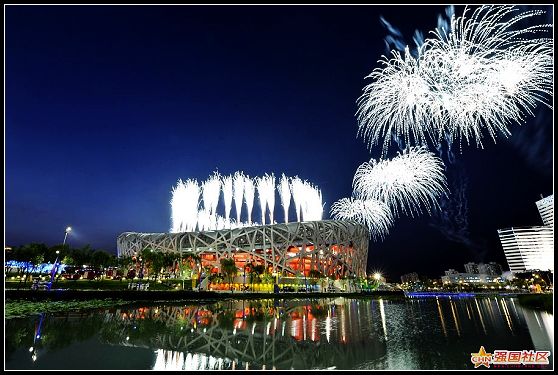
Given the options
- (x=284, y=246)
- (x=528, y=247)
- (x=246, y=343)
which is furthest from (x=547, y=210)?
(x=246, y=343)

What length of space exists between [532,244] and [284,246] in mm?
169301

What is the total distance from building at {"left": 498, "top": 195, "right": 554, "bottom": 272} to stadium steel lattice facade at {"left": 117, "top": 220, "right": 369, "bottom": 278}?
136 metres

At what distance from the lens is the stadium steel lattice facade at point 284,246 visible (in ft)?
326

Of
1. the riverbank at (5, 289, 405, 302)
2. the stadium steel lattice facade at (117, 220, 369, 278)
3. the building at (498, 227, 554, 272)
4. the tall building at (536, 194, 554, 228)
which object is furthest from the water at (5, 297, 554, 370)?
the tall building at (536, 194, 554, 228)

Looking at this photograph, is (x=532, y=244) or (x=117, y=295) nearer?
(x=117, y=295)

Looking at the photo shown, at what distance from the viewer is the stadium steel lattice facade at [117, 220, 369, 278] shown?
99.4 m

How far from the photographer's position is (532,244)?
591 feet

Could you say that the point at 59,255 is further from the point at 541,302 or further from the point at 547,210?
the point at 547,210

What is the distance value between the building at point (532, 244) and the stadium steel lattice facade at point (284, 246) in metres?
136

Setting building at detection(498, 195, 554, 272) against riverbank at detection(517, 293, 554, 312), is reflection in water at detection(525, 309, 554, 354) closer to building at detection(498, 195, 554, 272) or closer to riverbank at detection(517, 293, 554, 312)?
riverbank at detection(517, 293, 554, 312)

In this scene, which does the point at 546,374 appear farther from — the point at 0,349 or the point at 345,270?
the point at 345,270

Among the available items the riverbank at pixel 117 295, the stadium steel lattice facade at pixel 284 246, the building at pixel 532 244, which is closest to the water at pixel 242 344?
the riverbank at pixel 117 295

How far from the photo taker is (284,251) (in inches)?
3910

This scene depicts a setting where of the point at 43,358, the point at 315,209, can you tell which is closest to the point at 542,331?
the point at 43,358
